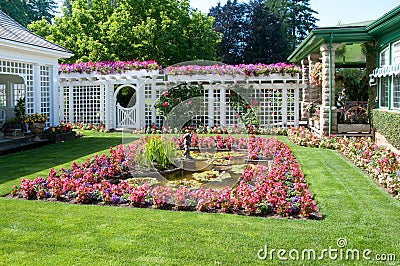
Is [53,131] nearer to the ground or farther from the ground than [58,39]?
nearer to the ground

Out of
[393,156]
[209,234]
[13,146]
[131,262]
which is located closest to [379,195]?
[393,156]

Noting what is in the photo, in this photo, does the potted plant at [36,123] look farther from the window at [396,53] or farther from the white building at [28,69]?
the window at [396,53]

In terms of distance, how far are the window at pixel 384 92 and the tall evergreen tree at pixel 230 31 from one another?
21333 millimetres

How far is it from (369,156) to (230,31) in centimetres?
2759

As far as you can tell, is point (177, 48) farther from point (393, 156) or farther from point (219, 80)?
point (393, 156)

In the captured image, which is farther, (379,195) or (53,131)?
(53,131)

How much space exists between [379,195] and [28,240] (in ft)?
16.2

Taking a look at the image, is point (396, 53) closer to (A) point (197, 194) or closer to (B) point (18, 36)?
(A) point (197, 194)

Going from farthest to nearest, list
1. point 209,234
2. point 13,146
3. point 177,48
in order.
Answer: point 177,48 < point 13,146 < point 209,234

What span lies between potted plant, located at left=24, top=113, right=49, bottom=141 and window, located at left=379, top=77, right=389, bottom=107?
398 inches

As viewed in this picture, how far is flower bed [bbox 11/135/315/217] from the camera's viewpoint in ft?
18.2

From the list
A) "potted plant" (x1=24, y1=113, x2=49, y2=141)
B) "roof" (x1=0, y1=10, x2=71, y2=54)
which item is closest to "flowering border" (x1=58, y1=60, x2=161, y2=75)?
"roof" (x1=0, y1=10, x2=71, y2=54)

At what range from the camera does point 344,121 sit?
13.6 metres

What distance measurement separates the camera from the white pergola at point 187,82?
16641 millimetres
